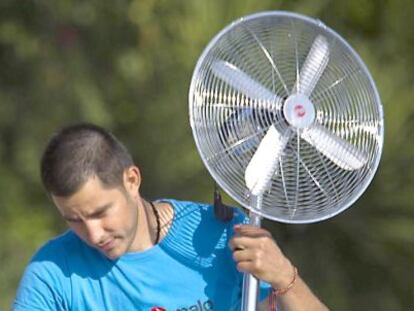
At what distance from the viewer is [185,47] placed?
501 centimetres

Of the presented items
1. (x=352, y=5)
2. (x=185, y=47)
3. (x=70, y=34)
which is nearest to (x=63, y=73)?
(x=70, y=34)

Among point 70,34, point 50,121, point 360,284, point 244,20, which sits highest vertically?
point 70,34

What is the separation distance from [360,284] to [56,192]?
242 cm

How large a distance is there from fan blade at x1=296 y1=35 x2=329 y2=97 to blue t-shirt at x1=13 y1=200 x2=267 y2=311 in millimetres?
442

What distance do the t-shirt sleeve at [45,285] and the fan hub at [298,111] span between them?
2.32 ft

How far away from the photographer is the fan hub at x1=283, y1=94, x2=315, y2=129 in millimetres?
3004

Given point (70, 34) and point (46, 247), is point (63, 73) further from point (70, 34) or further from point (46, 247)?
point (46, 247)

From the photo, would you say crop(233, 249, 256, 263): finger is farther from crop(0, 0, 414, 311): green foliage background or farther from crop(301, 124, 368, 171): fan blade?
crop(0, 0, 414, 311): green foliage background

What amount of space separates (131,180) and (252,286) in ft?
1.37

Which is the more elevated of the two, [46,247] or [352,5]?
[352,5]

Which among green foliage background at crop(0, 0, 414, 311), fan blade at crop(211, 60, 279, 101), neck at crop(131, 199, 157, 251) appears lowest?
neck at crop(131, 199, 157, 251)

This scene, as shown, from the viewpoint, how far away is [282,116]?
301cm

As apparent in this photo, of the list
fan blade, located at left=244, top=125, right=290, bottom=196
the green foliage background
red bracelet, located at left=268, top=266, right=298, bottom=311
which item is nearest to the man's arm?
red bracelet, located at left=268, top=266, right=298, bottom=311

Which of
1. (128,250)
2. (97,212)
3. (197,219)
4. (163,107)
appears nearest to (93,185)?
(97,212)
